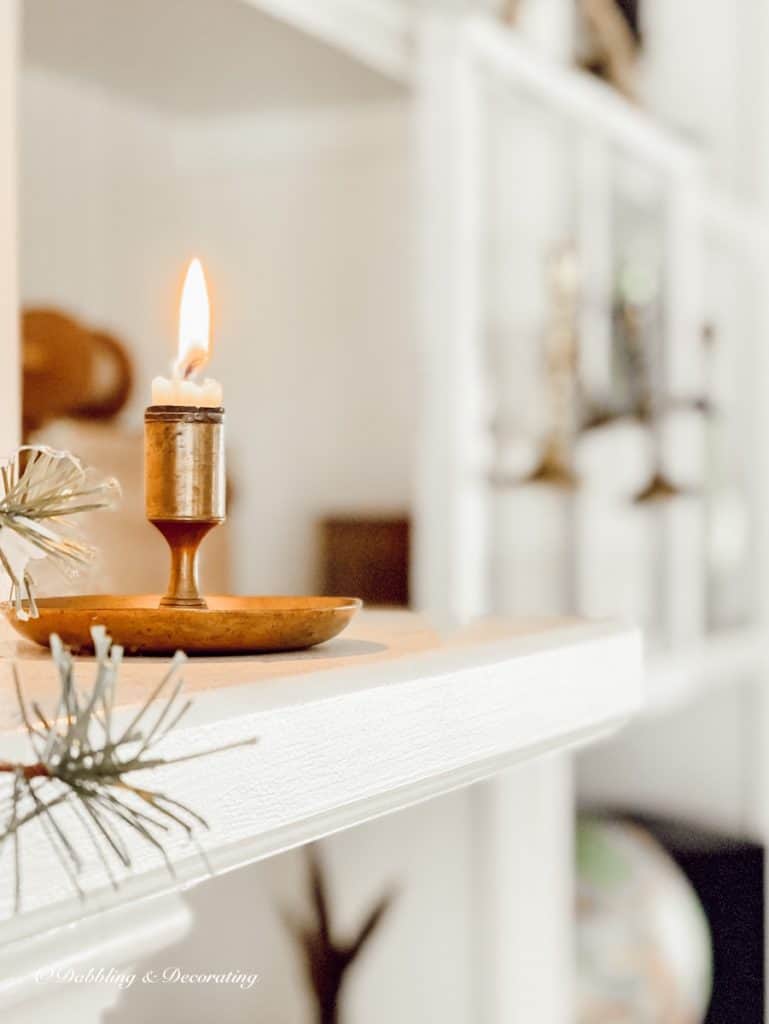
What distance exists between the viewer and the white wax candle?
1.71ft

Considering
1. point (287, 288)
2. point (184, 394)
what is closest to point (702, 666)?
point (287, 288)

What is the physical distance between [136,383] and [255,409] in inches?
5.5

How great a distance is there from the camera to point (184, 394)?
1.72 ft

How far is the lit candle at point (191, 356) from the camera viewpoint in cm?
52

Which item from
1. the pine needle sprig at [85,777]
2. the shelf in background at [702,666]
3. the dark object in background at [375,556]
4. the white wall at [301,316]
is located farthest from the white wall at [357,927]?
the pine needle sprig at [85,777]

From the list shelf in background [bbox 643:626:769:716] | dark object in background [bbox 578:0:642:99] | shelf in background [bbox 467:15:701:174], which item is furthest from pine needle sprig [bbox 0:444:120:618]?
dark object in background [bbox 578:0:642:99]

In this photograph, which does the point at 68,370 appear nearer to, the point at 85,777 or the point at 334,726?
the point at 334,726

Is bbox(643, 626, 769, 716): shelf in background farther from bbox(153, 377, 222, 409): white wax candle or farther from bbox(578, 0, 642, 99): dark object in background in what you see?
bbox(153, 377, 222, 409): white wax candle

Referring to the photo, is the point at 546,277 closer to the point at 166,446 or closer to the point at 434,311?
the point at 434,311

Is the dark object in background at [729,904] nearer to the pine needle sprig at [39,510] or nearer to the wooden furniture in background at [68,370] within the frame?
the wooden furniture in background at [68,370]

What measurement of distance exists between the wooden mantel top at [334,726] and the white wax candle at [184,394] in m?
0.09

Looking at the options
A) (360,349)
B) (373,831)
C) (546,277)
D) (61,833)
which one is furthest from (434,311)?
(61,833)

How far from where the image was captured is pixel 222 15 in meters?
1.13

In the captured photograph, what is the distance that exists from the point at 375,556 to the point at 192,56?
484 mm
